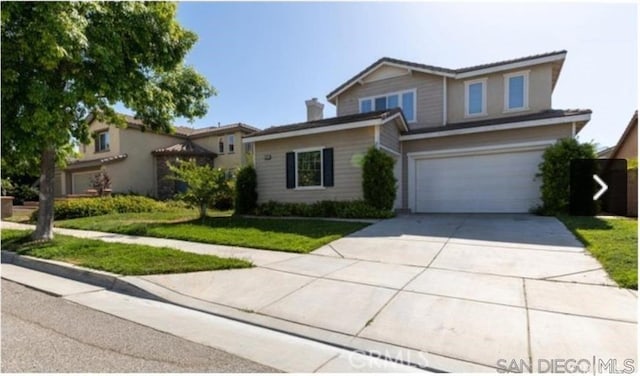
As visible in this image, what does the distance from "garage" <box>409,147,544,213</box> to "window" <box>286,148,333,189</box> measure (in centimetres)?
343

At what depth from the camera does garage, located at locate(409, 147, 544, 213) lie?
38.2 ft

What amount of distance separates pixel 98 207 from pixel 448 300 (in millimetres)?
15776

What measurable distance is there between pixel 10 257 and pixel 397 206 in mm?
11229

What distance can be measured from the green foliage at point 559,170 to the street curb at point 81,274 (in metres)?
10.9

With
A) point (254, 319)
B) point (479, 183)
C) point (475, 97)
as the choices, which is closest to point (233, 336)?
point (254, 319)

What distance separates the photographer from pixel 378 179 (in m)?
11.0

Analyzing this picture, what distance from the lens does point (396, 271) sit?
5.55 meters

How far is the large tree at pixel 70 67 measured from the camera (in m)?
6.38

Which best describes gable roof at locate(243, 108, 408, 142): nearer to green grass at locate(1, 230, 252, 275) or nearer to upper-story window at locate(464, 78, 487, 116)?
upper-story window at locate(464, 78, 487, 116)

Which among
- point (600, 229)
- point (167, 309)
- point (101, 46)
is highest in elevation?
point (101, 46)

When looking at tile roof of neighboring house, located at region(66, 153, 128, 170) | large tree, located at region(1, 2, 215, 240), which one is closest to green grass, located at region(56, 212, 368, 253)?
large tree, located at region(1, 2, 215, 240)

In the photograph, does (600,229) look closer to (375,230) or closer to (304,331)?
(375,230)

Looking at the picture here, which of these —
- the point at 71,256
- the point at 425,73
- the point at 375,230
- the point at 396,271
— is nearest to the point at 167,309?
the point at 396,271

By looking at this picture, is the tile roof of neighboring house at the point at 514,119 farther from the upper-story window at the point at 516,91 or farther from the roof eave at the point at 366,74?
the roof eave at the point at 366,74
